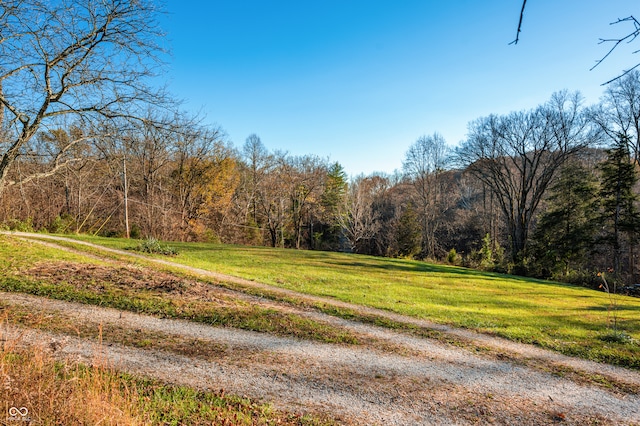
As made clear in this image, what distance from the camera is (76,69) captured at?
7.45 m

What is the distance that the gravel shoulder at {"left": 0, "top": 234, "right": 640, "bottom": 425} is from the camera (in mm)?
3941

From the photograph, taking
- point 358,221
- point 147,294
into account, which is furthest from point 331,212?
point 147,294

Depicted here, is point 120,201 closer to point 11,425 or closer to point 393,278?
point 393,278

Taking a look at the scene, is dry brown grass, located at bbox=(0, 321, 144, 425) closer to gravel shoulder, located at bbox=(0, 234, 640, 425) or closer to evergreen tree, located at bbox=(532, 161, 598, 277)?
gravel shoulder, located at bbox=(0, 234, 640, 425)

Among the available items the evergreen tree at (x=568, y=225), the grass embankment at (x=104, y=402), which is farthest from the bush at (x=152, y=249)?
the evergreen tree at (x=568, y=225)

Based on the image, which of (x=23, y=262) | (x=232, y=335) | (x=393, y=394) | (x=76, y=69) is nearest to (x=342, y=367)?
(x=393, y=394)

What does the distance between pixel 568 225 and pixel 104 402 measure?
1244 inches

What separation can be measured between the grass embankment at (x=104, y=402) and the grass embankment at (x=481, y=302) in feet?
19.4

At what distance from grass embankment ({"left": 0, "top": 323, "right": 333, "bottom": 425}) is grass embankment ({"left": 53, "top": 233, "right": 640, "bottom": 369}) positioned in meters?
5.91

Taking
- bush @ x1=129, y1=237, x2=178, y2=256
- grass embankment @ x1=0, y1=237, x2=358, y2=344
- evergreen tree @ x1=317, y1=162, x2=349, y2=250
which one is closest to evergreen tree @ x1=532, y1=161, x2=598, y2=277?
evergreen tree @ x1=317, y1=162, x2=349, y2=250

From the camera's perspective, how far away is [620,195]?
22.5 m

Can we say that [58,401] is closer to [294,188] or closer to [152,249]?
[152,249]

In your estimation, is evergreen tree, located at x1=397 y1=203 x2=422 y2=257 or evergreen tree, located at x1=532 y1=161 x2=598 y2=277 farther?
evergreen tree, located at x1=397 y1=203 x2=422 y2=257

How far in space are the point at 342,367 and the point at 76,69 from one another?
8.52 m
